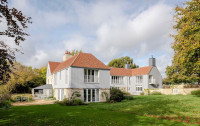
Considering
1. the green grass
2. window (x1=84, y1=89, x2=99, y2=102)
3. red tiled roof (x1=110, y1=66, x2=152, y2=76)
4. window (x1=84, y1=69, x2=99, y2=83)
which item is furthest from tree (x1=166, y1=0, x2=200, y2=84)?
red tiled roof (x1=110, y1=66, x2=152, y2=76)

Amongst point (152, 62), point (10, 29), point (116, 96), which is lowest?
point (116, 96)

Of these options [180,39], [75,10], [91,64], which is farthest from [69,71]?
[180,39]

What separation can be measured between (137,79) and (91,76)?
23.8 m

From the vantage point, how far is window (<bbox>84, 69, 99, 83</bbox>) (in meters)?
24.7

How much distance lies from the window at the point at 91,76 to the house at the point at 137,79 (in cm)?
1798

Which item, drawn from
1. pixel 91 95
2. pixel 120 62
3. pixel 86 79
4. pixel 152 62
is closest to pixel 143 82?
pixel 152 62

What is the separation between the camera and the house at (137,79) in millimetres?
43406

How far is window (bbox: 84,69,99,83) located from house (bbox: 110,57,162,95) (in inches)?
708

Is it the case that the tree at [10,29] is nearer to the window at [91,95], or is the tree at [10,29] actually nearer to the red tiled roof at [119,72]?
the window at [91,95]

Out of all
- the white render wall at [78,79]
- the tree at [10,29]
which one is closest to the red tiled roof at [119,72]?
the white render wall at [78,79]

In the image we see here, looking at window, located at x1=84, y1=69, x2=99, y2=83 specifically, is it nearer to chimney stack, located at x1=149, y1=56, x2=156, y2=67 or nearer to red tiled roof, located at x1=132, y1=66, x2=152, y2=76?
red tiled roof, located at x1=132, y1=66, x2=152, y2=76

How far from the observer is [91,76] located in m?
25.2

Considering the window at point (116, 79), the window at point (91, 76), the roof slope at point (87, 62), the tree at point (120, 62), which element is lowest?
the window at point (116, 79)

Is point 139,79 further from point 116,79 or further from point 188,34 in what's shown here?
point 188,34
